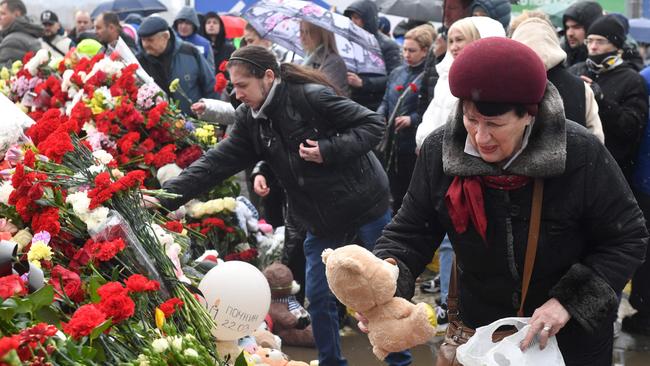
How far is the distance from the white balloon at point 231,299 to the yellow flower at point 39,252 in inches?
28.2

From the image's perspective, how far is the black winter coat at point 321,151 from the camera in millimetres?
5008

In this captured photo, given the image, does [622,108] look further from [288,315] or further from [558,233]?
[558,233]

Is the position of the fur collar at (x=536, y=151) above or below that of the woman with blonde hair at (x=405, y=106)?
above

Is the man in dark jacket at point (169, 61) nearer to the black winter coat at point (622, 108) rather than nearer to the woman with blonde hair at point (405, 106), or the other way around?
the woman with blonde hair at point (405, 106)

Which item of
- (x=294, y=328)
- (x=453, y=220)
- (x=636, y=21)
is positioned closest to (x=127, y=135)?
(x=294, y=328)

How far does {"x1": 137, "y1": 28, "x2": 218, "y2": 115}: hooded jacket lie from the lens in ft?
26.1

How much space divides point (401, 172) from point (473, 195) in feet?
14.2

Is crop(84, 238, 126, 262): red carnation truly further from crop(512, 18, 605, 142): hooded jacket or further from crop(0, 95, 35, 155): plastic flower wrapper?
crop(512, 18, 605, 142): hooded jacket

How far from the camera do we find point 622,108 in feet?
19.9

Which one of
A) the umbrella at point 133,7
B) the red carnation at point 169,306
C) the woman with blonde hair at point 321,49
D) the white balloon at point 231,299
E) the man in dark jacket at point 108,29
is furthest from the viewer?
the umbrella at point 133,7

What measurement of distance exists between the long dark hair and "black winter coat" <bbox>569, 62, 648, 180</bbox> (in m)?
1.84

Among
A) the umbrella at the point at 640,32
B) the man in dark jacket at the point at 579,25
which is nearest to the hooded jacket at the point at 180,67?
the man in dark jacket at the point at 579,25

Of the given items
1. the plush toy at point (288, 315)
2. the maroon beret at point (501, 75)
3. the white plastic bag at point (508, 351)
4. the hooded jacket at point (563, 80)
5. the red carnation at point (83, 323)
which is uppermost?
the maroon beret at point (501, 75)

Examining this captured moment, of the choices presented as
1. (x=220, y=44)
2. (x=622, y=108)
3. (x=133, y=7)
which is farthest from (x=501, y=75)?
(x=133, y=7)
